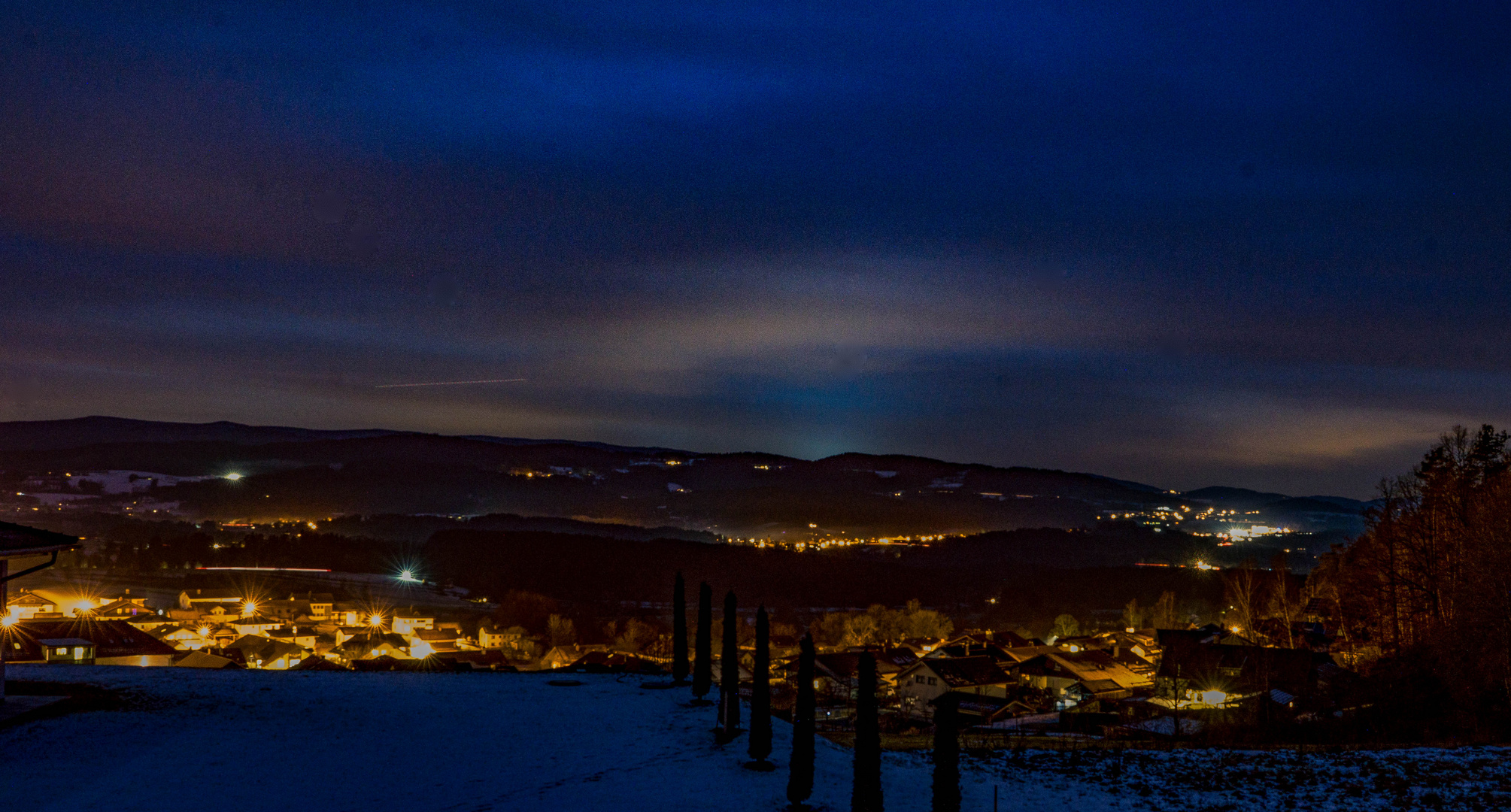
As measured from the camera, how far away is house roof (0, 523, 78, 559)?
46.8 feet

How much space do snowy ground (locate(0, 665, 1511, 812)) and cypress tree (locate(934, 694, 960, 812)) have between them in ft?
9.25

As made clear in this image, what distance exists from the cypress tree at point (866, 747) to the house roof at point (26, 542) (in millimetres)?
12199

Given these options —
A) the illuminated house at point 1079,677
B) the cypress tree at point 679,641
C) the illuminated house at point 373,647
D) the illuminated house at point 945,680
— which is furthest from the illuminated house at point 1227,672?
the illuminated house at point 373,647

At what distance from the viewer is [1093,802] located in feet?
56.1

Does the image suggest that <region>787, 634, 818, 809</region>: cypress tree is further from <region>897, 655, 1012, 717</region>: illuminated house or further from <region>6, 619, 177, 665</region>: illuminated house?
<region>6, 619, 177, 665</region>: illuminated house

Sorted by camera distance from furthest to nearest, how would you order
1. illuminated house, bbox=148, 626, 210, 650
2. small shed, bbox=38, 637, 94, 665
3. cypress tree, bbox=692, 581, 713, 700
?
illuminated house, bbox=148, 626, 210, 650
small shed, bbox=38, 637, 94, 665
cypress tree, bbox=692, 581, 713, 700

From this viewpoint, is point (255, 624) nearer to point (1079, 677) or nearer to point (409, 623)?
point (409, 623)

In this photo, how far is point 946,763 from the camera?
43.7 feet

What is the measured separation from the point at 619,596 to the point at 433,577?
2353 centimetres

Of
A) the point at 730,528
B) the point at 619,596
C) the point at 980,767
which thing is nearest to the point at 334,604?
the point at 619,596

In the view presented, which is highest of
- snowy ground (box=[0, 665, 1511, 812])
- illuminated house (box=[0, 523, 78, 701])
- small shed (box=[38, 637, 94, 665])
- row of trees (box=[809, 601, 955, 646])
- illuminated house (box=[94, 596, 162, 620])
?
illuminated house (box=[0, 523, 78, 701])

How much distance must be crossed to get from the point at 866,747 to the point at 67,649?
105ft

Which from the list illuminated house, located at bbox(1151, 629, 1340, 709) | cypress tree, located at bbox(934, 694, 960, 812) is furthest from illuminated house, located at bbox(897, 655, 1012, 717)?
cypress tree, located at bbox(934, 694, 960, 812)

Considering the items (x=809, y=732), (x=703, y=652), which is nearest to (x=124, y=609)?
(x=703, y=652)
